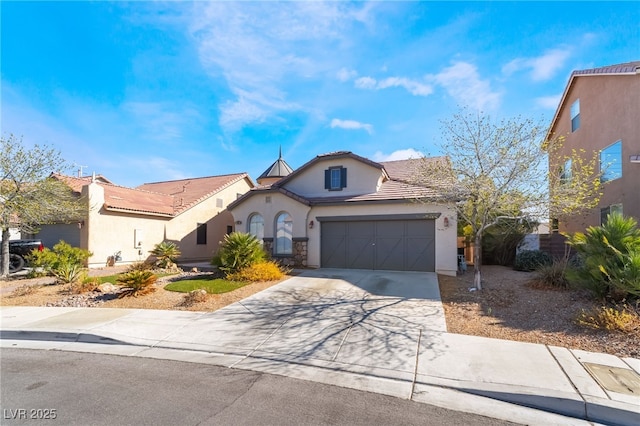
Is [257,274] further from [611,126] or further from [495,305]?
[611,126]

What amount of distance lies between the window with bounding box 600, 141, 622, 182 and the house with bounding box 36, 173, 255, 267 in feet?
68.8

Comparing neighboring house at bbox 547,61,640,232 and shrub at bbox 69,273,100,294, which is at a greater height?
neighboring house at bbox 547,61,640,232

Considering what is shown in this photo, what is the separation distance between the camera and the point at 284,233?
647 inches

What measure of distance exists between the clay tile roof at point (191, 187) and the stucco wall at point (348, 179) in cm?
754

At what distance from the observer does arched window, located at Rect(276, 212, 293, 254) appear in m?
16.3

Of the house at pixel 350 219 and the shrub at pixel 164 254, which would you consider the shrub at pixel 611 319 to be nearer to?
the house at pixel 350 219

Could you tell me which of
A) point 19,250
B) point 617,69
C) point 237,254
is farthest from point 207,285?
point 617,69

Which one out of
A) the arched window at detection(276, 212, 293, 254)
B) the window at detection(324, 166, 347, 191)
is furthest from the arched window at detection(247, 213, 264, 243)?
the window at detection(324, 166, 347, 191)

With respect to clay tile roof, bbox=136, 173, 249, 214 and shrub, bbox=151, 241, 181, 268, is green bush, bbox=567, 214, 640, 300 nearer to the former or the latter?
shrub, bbox=151, 241, 181, 268

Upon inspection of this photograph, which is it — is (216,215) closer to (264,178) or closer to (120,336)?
(264,178)

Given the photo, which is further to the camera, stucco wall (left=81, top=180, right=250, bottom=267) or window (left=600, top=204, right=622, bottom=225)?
stucco wall (left=81, top=180, right=250, bottom=267)

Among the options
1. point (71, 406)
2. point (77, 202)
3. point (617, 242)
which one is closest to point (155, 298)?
point (71, 406)

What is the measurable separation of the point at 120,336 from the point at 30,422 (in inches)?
120

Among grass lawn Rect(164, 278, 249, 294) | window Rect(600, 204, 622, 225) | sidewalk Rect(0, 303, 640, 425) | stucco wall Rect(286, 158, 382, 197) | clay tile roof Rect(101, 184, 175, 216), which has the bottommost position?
sidewalk Rect(0, 303, 640, 425)
